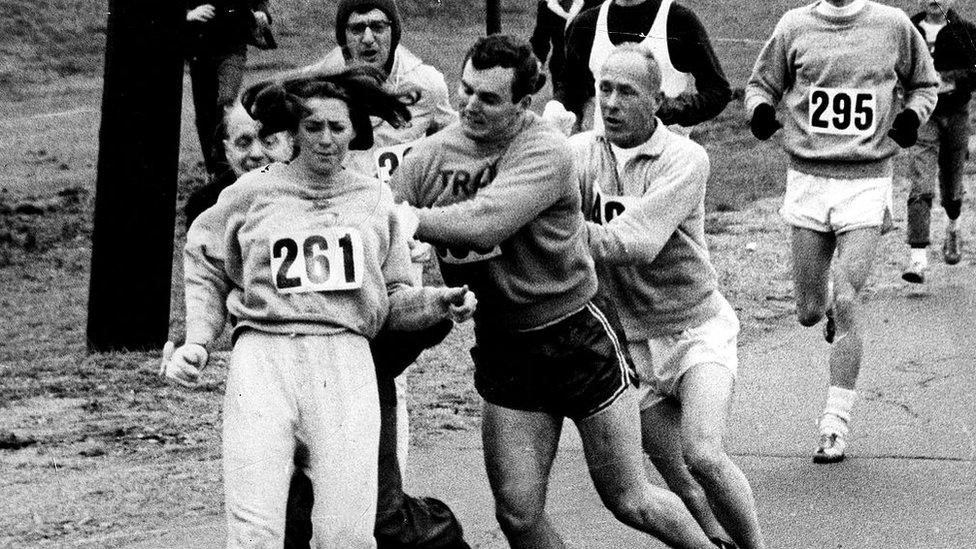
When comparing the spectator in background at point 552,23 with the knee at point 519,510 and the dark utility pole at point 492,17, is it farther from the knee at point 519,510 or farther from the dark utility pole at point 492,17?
the knee at point 519,510

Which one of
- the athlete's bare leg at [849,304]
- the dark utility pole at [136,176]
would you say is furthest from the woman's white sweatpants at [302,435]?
the dark utility pole at [136,176]

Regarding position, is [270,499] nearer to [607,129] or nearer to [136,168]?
[607,129]

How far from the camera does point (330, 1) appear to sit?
49.2 feet

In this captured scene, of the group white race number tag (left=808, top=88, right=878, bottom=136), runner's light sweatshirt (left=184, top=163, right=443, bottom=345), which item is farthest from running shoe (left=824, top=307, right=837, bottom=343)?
runner's light sweatshirt (left=184, top=163, right=443, bottom=345)

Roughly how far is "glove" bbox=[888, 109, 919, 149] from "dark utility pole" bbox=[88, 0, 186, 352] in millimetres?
3894

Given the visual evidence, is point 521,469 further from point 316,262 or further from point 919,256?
point 919,256

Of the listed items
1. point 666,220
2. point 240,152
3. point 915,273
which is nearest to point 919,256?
point 915,273

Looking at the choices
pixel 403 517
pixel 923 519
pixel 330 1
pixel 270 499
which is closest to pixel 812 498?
pixel 923 519

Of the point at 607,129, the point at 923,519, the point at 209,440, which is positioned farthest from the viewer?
the point at 209,440

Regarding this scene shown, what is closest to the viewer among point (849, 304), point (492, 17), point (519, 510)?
point (519, 510)

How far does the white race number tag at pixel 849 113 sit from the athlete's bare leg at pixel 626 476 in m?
2.81

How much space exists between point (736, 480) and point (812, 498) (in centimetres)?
131

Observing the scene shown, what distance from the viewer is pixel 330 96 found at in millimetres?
5211

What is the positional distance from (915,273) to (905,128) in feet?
10.4
